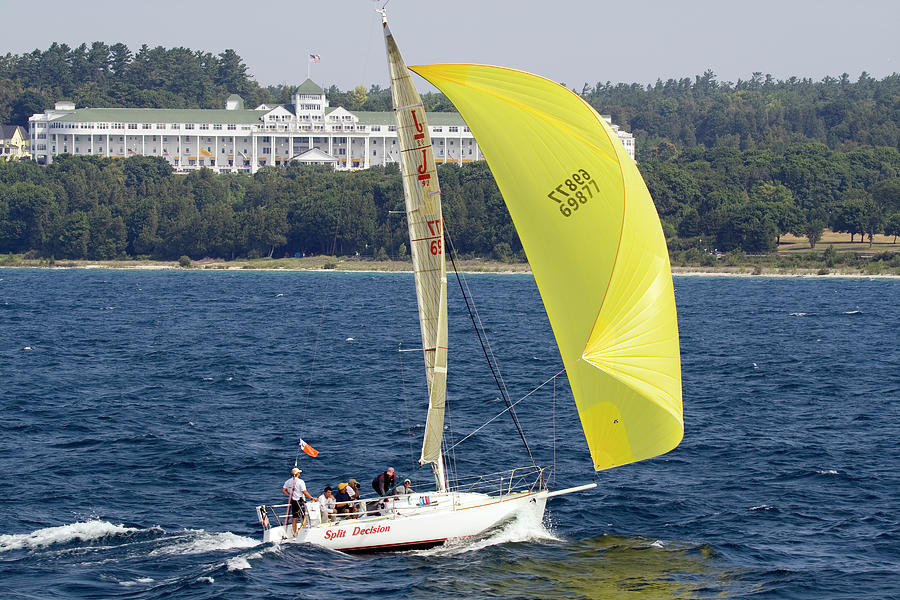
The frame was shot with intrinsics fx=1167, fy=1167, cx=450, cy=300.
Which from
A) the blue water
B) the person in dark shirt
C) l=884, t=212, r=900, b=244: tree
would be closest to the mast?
the person in dark shirt

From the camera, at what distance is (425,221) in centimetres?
2445

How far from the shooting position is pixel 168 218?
541ft

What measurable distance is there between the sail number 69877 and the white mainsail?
Result: 2462mm

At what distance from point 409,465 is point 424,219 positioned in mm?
11318

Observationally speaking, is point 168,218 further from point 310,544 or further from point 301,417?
point 310,544

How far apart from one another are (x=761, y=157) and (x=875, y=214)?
30.1 meters

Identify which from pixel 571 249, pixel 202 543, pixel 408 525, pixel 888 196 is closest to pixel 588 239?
pixel 571 249

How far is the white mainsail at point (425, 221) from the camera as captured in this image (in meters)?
23.9

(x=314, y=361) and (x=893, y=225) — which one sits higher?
(x=893, y=225)

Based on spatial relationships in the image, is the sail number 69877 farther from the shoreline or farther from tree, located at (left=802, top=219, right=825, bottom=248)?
tree, located at (left=802, top=219, right=825, bottom=248)

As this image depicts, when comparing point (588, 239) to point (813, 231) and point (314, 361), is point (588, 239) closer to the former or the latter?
point (314, 361)

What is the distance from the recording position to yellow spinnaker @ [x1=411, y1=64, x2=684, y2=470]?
76.6 feet

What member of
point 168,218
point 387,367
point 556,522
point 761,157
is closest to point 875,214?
point 761,157

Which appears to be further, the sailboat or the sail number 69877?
A: the sail number 69877
